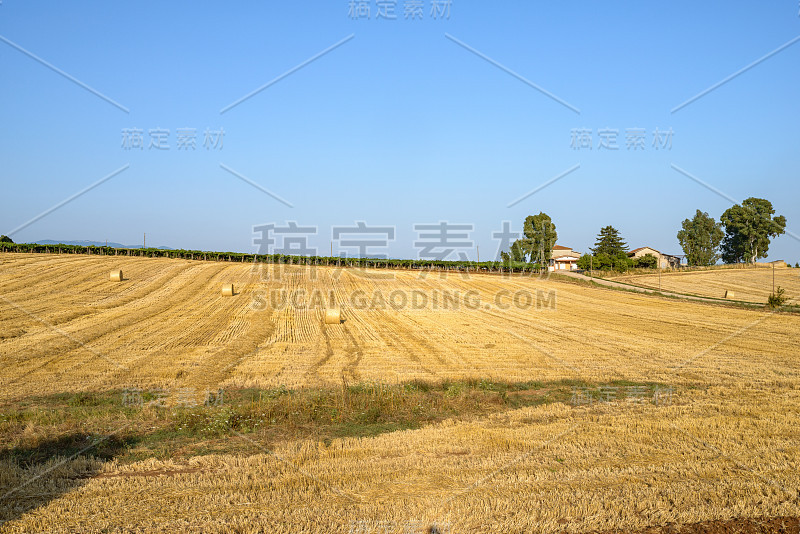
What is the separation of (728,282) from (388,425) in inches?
2100

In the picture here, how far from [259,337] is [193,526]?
17.0 meters

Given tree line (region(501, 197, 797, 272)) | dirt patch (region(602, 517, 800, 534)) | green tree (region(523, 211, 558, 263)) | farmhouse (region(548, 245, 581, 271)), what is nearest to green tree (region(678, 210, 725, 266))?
tree line (region(501, 197, 797, 272))

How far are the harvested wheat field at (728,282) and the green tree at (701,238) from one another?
Result: 55424mm

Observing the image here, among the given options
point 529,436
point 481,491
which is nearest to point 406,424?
point 529,436

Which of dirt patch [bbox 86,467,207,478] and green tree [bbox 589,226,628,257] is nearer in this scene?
dirt patch [bbox 86,467,207,478]

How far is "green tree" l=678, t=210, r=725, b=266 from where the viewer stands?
11656 cm

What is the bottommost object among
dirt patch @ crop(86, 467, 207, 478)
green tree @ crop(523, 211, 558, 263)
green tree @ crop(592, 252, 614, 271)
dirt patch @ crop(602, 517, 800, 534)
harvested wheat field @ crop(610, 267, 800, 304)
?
dirt patch @ crop(86, 467, 207, 478)

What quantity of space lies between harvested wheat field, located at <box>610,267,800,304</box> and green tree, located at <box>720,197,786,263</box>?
38.6 m

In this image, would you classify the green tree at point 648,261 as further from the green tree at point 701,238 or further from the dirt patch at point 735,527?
the dirt patch at point 735,527

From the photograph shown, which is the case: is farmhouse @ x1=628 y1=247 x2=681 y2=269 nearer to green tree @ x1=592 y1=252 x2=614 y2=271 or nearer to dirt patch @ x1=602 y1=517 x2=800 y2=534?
green tree @ x1=592 y1=252 x2=614 y2=271

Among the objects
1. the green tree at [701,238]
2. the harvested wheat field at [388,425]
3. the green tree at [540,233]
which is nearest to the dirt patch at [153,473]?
the harvested wheat field at [388,425]

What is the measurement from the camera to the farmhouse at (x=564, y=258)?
102 m

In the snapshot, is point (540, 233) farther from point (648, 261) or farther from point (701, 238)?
point (701, 238)

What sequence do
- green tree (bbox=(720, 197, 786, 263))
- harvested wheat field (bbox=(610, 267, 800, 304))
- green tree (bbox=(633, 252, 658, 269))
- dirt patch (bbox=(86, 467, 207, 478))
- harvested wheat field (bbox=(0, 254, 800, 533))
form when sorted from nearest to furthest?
harvested wheat field (bbox=(0, 254, 800, 533))
dirt patch (bbox=(86, 467, 207, 478))
harvested wheat field (bbox=(610, 267, 800, 304))
green tree (bbox=(633, 252, 658, 269))
green tree (bbox=(720, 197, 786, 263))
